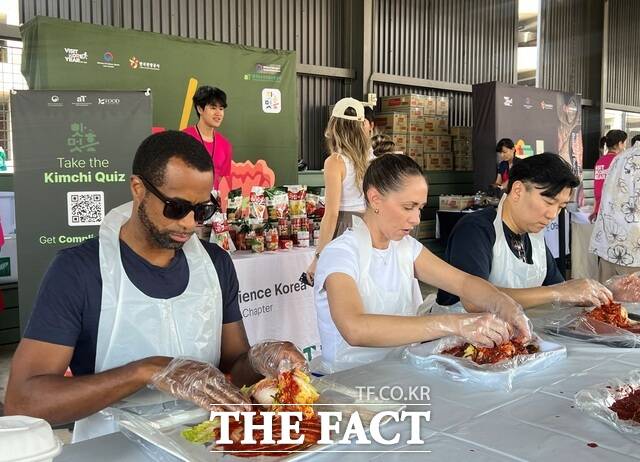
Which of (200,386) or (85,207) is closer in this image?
(200,386)

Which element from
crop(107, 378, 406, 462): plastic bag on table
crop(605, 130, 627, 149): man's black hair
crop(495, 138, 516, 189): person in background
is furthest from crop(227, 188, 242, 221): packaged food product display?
crop(495, 138, 516, 189): person in background

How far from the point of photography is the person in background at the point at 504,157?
24.5ft

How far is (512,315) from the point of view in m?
1.90

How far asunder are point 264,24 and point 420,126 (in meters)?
2.47

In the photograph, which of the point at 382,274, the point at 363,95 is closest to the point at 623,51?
the point at 363,95

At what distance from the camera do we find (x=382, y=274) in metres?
2.10

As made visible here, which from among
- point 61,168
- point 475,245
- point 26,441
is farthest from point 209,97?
point 26,441

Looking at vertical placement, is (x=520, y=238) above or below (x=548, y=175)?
below

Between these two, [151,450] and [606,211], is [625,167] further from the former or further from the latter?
[151,450]

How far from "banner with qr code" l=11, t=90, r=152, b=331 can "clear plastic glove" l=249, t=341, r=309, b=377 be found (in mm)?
2587

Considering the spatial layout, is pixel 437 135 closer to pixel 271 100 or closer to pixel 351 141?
pixel 271 100

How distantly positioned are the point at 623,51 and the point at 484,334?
12164 mm

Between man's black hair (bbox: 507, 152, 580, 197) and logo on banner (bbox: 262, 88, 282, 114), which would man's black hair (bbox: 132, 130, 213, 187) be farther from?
logo on banner (bbox: 262, 88, 282, 114)

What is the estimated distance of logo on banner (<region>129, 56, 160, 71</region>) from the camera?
17.4 feet
